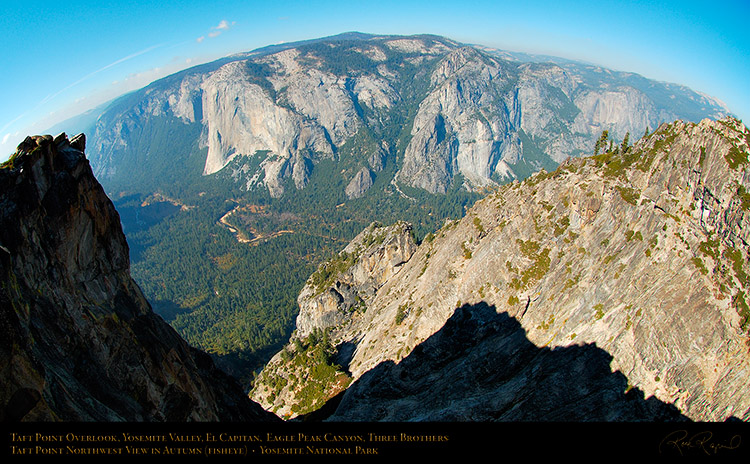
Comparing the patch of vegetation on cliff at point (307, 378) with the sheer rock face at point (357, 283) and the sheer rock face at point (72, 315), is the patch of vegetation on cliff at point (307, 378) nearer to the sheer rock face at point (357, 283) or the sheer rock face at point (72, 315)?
the sheer rock face at point (357, 283)

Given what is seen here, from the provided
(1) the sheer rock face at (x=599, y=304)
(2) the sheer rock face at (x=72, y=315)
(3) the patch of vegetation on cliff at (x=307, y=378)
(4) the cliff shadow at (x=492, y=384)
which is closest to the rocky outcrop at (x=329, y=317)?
(3) the patch of vegetation on cliff at (x=307, y=378)

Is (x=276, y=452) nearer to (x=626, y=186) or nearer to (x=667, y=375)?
(x=667, y=375)

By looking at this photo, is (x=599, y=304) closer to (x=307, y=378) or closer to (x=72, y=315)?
(x=72, y=315)

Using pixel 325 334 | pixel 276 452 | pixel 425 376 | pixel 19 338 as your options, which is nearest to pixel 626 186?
pixel 425 376

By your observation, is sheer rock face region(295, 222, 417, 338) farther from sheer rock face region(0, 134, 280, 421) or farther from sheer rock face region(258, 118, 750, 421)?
sheer rock face region(0, 134, 280, 421)

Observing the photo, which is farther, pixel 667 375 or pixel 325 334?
pixel 325 334

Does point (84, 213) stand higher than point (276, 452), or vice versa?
point (84, 213)

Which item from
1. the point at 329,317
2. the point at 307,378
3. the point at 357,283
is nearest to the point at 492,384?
the point at 307,378
